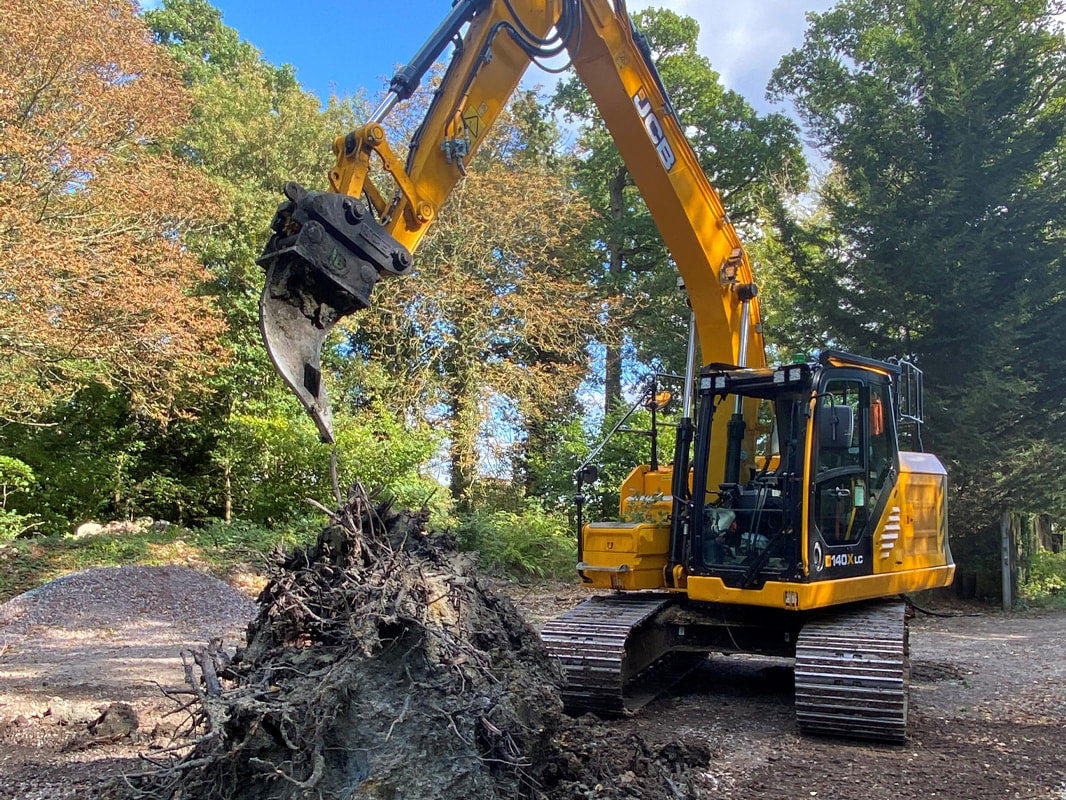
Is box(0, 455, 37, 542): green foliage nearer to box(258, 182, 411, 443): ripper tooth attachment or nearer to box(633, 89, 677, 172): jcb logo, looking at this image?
box(258, 182, 411, 443): ripper tooth attachment

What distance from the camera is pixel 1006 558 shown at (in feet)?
40.0

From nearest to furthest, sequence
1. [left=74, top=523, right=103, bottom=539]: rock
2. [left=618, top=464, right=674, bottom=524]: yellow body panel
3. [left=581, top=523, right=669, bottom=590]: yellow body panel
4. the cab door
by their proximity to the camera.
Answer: the cab door
[left=581, top=523, right=669, bottom=590]: yellow body panel
[left=618, top=464, right=674, bottom=524]: yellow body panel
[left=74, top=523, right=103, bottom=539]: rock

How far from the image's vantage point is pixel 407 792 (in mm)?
2996

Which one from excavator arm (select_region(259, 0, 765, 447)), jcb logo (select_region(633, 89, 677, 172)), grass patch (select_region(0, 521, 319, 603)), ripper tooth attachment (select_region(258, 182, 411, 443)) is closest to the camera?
ripper tooth attachment (select_region(258, 182, 411, 443))

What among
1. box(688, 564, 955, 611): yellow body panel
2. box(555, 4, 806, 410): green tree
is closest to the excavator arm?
box(688, 564, 955, 611): yellow body panel

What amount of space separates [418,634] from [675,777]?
1667mm

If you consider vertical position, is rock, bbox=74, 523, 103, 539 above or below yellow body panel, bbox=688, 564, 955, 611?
below

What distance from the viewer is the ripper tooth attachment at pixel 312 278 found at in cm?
356

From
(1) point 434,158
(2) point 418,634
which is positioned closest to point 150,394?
(1) point 434,158

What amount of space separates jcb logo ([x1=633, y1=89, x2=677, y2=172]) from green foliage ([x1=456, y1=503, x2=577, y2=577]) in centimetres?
835

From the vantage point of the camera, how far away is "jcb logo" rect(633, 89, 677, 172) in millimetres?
6012

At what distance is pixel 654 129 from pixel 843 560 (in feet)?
11.1

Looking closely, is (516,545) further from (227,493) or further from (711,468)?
(711,468)

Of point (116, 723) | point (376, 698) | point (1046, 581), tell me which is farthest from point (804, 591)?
point (1046, 581)
